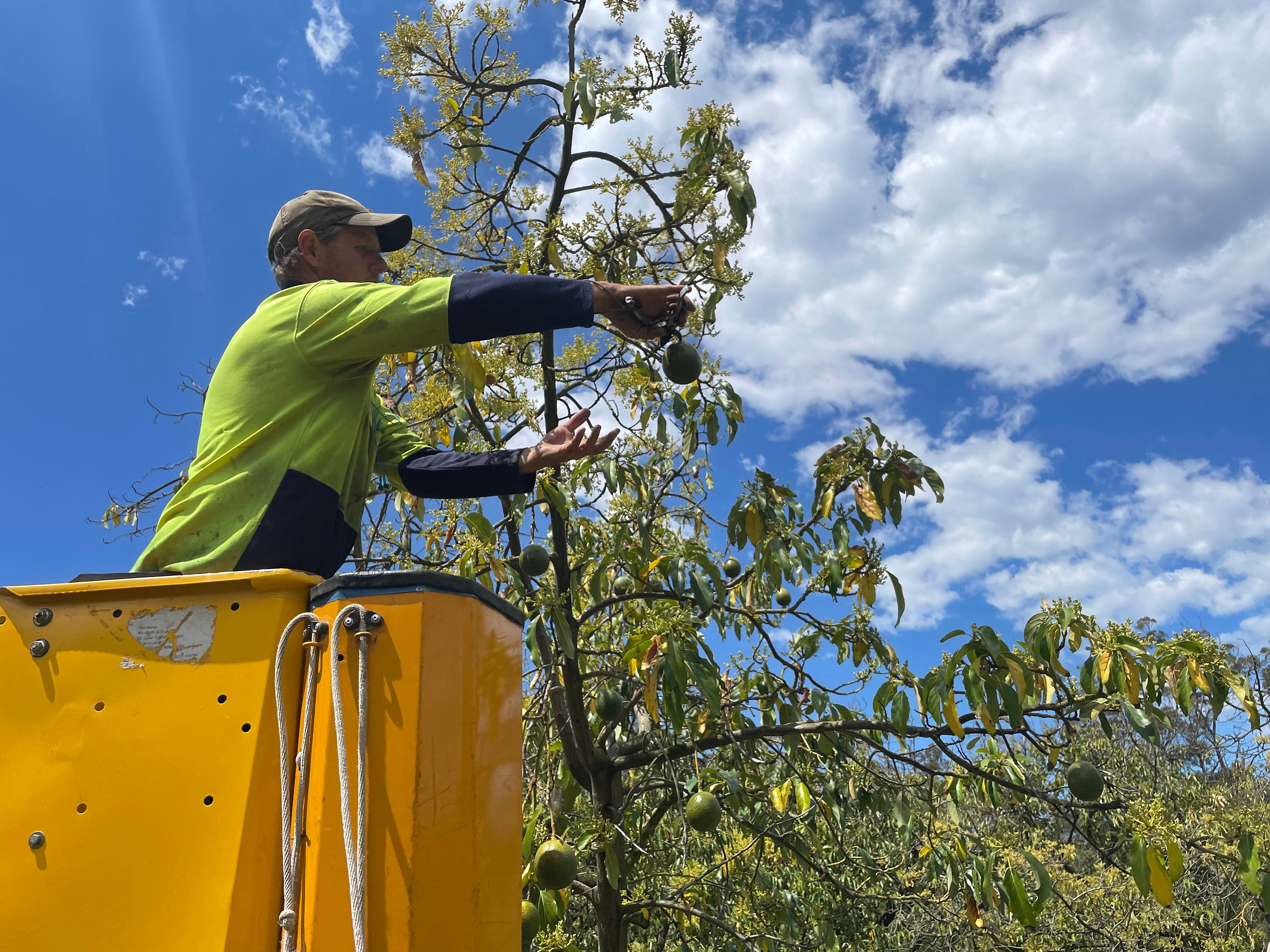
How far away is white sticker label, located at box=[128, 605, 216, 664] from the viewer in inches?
44.2

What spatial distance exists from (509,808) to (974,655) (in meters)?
1.32

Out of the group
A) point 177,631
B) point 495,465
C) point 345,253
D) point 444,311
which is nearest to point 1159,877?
point 495,465

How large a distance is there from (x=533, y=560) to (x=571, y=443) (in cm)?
124

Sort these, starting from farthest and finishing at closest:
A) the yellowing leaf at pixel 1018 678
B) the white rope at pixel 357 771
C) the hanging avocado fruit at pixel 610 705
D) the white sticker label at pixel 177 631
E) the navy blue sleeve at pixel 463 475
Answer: the hanging avocado fruit at pixel 610 705, the yellowing leaf at pixel 1018 678, the navy blue sleeve at pixel 463 475, the white sticker label at pixel 177 631, the white rope at pixel 357 771

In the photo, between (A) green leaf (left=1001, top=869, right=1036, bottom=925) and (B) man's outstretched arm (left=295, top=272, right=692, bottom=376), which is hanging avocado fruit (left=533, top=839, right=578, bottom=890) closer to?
(A) green leaf (left=1001, top=869, right=1036, bottom=925)

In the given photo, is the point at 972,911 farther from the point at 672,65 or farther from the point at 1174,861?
the point at 672,65

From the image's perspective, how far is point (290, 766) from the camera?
1.06 metres

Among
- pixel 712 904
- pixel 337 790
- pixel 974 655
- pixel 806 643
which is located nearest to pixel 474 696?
pixel 337 790

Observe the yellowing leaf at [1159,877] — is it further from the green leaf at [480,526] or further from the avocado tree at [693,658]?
the green leaf at [480,526]

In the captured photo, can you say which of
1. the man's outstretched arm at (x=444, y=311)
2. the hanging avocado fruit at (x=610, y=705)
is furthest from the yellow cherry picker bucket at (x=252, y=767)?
the hanging avocado fruit at (x=610, y=705)

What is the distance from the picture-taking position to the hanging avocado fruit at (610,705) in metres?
3.06

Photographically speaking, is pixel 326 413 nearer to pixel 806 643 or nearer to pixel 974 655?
pixel 974 655

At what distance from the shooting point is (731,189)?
2518mm

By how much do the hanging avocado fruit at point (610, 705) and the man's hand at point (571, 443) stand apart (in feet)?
5.16
